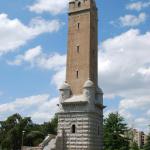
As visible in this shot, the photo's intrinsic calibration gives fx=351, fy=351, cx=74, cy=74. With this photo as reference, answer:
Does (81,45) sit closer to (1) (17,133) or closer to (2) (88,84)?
(2) (88,84)

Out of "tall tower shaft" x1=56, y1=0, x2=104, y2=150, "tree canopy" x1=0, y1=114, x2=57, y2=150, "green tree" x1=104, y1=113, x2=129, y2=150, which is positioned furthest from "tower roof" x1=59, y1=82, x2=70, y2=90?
"tree canopy" x1=0, y1=114, x2=57, y2=150

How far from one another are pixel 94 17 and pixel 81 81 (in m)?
10.5

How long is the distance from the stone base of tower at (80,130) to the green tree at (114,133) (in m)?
7.65

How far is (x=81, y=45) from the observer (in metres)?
50.5

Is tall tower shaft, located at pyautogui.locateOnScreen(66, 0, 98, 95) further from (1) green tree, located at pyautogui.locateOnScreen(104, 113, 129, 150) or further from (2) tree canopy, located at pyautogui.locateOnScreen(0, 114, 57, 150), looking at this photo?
(2) tree canopy, located at pyautogui.locateOnScreen(0, 114, 57, 150)

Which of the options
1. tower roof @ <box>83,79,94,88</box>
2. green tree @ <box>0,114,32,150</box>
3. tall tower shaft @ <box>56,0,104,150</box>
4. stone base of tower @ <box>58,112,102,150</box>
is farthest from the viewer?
green tree @ <box>0,114,32,150</box>

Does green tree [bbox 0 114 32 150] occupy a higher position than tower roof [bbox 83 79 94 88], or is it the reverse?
tower roof [bbox 83 79 94 88]

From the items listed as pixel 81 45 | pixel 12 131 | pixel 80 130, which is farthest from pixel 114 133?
pixel 12 131

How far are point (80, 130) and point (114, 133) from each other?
444 inches

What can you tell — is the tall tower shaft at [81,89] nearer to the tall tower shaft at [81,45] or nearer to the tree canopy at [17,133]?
the tall tower shaft at [81,45]

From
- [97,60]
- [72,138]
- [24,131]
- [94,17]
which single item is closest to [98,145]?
[72,138]

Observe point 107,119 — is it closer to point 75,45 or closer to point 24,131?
point 75,45

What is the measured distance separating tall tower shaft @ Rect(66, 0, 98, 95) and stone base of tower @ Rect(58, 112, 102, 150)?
12.1ft

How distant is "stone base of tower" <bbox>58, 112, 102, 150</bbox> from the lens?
46.1 metres
